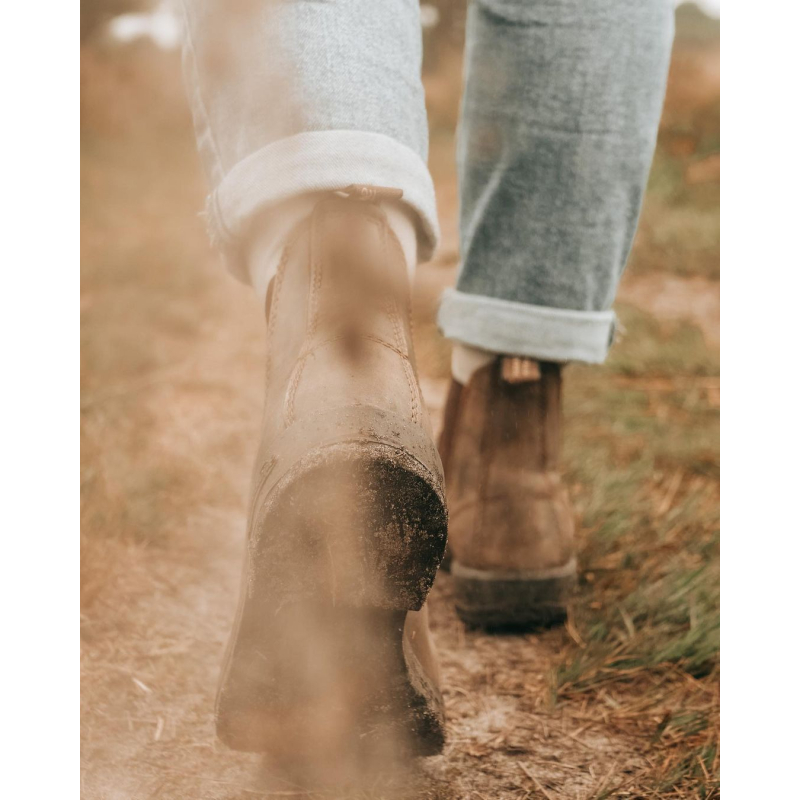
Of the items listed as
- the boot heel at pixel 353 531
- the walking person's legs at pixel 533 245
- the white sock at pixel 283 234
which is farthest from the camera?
the walking person's legs at pixel 533 245

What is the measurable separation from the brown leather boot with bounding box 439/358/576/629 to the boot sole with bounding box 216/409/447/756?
33 cm

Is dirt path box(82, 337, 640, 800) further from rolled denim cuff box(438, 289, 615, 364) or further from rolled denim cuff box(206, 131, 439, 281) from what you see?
rolled denim cuff box(206, 131, 439, 281)

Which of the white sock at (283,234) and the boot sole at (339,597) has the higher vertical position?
the white sock at (283,234)

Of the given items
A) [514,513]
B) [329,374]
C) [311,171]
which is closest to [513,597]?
[514,513]

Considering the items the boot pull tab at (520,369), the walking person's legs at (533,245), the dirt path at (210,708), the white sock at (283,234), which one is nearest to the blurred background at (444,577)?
the dirt path at (210,708)

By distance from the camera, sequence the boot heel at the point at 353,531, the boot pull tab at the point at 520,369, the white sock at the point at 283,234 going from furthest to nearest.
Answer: the boot pull tab at the point at 520,369, the white sock at the point at 283,234, the boot heel at the point at 353,531

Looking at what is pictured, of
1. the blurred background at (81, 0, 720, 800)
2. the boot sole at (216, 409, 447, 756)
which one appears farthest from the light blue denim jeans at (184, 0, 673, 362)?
the blurred background at (81, 0, 720, 800)

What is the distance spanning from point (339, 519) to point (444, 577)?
0.61 metres

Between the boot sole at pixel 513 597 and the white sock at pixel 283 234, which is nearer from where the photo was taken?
the white sock at pixel 283 234

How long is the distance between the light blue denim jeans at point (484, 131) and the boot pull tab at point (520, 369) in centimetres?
2

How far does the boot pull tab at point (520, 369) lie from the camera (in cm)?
97

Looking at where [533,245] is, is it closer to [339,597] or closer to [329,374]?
[329,374]

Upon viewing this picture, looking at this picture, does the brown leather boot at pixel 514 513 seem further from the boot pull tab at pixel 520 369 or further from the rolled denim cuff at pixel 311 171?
the rolled denim cuff at pixel 311 171

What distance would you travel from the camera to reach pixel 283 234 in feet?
2.38
